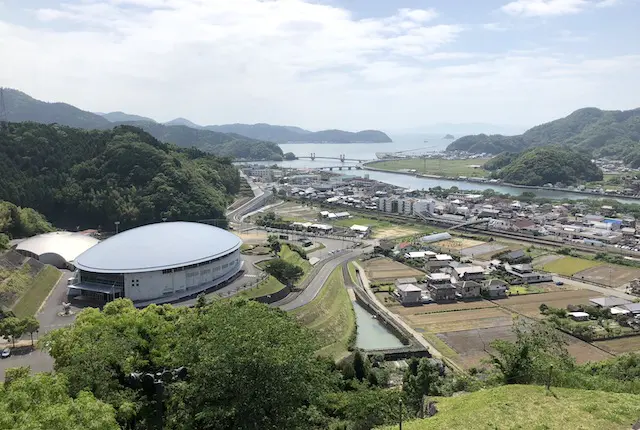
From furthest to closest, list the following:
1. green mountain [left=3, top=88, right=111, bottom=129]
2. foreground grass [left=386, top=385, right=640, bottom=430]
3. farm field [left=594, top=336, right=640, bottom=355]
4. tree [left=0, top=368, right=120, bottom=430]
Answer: green mountain [left=3, top=88, right=111, bottom=129], farm field [left=594, top=336, right=640, bottom=355], foreground grass [left=386, top=385, right=640, bottom=430], tree [left=0, top=368, right=120, bottom=430]

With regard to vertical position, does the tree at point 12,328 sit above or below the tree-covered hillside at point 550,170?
below

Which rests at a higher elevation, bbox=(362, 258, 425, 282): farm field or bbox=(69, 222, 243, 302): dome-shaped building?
bbox=(69, 222, 243, 302): dome-shaped building

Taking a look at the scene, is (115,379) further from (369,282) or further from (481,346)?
(369,282)

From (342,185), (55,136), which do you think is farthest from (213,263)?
(342,185)

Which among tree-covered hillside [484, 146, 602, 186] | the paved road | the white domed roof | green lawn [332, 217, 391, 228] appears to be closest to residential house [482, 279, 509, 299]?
the paved road

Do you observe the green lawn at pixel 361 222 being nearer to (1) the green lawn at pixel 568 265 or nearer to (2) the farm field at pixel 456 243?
(2) the farm field at pixel 456 243

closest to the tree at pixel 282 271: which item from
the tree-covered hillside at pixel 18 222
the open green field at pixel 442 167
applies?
the tree-covered hillside at pixel 18 222

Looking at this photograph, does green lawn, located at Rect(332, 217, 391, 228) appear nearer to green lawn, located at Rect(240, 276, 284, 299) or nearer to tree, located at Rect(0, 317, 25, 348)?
green lawn, located at Rect(240, 276, 284, 299)
